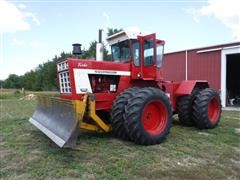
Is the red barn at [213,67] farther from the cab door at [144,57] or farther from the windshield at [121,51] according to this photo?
the windshield at [121,51]

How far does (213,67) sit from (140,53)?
1114 centimetres

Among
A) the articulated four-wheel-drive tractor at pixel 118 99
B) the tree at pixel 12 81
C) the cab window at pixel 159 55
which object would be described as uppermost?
the cab window at pixel 159 55

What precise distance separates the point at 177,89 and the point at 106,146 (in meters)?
3.30

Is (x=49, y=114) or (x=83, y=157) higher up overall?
(x=49, y=114)

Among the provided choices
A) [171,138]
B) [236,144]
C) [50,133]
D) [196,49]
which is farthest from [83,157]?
[196,49]

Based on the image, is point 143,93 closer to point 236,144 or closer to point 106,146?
point 106,146

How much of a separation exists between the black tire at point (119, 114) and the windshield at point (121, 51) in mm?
1302

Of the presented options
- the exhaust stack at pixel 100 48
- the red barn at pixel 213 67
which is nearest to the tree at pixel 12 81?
the red barn at pixel 213 67

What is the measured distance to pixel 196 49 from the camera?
59.4 ft

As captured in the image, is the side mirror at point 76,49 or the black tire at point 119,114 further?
the side mirror at point 76,49

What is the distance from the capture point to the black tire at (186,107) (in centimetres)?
821

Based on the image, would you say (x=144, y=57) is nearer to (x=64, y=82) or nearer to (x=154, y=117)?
(x=154, y=117)

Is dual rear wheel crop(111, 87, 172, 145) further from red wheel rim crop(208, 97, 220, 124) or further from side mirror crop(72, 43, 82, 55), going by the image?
red wheel rim crop(208, 97, 220, 124)

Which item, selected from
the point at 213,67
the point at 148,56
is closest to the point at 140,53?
the point at 148,56
